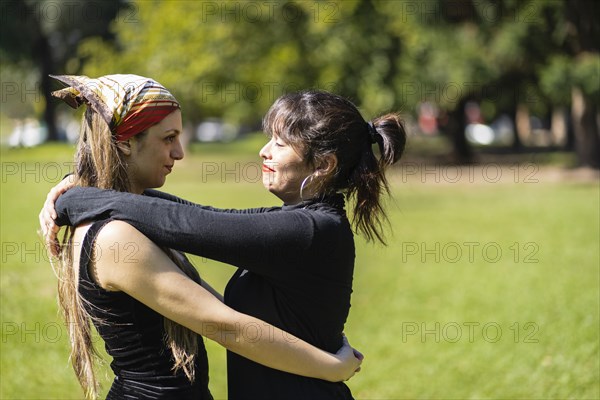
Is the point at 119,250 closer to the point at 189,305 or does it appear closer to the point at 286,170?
the point at 189,305

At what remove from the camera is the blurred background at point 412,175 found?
768 cm

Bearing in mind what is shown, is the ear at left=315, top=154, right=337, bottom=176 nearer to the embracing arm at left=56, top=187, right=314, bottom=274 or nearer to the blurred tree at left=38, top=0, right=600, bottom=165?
the embracing arm at left=56, top=187, right=314, bottom=274

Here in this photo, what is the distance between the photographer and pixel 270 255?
88.6 inches

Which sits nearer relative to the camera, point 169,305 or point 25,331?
point 169,305

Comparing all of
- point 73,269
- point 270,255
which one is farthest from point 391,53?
point 270,255

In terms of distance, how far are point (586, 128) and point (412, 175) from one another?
5.75 metres

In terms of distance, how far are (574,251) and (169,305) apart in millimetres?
10941

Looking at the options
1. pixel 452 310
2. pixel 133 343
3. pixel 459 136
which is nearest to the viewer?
pixel 133 343

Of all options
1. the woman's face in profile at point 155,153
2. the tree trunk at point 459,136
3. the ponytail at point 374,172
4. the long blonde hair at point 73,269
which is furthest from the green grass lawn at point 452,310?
the tree trunk at point 459,136

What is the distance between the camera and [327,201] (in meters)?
2.49

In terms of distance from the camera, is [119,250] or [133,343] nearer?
[119,250]

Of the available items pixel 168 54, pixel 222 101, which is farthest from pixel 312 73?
pixel 168 54

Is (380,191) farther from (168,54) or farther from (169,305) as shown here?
(168,54)

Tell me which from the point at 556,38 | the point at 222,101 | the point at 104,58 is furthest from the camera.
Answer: the point at 104,58
